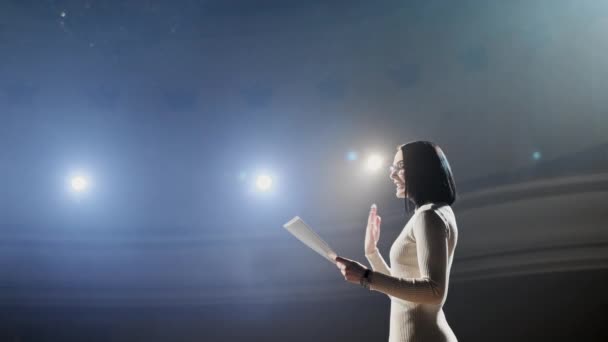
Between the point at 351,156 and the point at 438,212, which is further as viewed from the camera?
the point at 351,156

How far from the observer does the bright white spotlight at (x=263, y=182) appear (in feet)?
12.1

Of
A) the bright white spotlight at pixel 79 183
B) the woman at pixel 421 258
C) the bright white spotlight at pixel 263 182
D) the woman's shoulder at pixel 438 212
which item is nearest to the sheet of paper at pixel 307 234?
the woman at pixel 421 258

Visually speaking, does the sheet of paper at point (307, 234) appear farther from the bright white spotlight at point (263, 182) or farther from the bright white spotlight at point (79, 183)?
the bright white spotlight at point (79, 183)

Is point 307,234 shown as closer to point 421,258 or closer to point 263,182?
point 421,258

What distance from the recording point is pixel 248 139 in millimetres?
3727

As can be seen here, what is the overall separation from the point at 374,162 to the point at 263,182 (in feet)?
3.77

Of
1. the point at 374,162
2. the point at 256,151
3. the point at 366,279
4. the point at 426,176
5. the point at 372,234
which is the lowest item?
the point at 366,279

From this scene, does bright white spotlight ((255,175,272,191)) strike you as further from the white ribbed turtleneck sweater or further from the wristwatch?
the wristwatch

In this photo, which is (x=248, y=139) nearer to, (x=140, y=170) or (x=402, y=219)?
(x=140, y=170)

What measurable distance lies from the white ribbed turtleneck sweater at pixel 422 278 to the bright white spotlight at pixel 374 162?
2351 mm

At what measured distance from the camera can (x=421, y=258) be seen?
3.24 ft

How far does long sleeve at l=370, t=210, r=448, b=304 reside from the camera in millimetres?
937

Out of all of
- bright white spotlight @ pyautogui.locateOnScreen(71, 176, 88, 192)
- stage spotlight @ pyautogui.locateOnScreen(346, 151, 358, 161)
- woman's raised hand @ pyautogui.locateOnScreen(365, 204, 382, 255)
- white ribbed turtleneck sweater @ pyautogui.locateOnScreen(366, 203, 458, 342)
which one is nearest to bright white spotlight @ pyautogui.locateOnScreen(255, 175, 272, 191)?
stage spotlight @ pyautogui.locateOnScreen(346, 151, 358, 161)

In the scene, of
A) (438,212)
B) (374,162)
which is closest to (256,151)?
(374,162)
